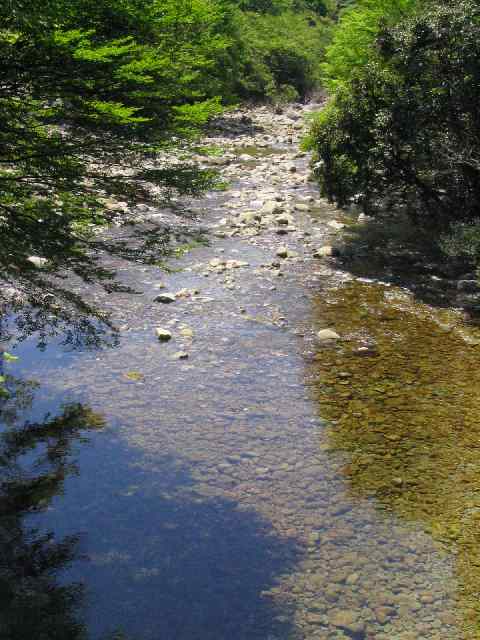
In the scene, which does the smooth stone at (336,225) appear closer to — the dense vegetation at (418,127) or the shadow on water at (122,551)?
the dense vegetation at (418,127)

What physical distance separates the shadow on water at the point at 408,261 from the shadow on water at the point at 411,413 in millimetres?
707

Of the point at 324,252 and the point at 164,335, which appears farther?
the point at 324,252

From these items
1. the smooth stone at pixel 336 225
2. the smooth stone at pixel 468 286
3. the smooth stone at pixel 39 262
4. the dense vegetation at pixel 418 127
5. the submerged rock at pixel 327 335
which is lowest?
the submerged rock at pixel 327 335

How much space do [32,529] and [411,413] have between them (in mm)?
4655

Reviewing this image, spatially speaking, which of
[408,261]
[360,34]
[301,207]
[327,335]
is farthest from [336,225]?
[360,34]

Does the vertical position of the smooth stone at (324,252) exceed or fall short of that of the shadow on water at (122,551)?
it exceeds it

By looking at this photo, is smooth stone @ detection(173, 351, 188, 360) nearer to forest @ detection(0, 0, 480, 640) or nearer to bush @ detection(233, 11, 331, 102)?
forest @ detection(0, 0, 480, 640)

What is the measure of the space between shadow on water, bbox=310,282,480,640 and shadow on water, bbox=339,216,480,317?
2.32 ft

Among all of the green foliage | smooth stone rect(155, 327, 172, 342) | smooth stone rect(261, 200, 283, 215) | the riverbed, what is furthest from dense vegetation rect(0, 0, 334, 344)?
the green foliage

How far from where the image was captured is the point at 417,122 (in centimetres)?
1252

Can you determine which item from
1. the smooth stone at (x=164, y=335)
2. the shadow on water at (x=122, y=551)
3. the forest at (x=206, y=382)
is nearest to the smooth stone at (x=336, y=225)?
the forest at (x=206, y=382)

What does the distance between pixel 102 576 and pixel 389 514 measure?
9.06ft

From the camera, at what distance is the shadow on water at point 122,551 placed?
4.80 metres

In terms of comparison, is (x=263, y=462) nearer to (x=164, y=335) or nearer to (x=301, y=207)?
(x=164, y=335)
